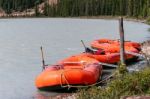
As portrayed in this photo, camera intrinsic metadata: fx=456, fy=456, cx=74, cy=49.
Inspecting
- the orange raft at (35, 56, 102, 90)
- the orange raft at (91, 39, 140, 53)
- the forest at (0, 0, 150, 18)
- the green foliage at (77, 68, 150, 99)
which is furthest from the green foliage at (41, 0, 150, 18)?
the green foliage at (77, 68, 150, 99)

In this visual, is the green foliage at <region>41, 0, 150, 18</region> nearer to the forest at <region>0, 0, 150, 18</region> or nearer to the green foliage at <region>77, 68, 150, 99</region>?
the forest at <region>0, 0, 150, 18</region>

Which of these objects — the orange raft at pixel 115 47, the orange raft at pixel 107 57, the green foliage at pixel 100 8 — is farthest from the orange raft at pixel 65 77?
the green foliage at pixel 100 8

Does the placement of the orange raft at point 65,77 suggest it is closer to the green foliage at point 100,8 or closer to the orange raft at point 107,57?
the orange raft at point 107,57

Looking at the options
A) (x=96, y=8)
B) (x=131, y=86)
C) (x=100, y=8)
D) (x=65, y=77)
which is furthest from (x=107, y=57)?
(x=96, y=8)

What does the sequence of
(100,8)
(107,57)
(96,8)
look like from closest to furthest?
(107,57) → (100,8) → (96,8)

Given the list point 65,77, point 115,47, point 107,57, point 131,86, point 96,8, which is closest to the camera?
point 131,86

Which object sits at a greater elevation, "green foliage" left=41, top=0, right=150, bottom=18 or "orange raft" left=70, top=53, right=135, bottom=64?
"orange raft" left=70, top=53, right=135, bottom=64

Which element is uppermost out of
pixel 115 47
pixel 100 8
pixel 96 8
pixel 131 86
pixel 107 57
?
pixel 131 86

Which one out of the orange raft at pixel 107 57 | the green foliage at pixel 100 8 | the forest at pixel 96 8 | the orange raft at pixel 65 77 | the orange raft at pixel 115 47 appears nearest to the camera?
the orange raft at pixel 65 77

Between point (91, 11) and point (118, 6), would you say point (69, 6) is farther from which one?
point (118, 6)

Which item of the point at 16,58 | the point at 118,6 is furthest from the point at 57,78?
the point at 118,6

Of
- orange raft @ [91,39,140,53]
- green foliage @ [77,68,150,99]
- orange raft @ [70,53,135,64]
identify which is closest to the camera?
green foliage @ [77,68,150,99]

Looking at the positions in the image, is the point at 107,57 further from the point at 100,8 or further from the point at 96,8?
the point at 96,8

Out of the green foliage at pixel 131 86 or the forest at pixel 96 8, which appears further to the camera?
the forest at pixel 96 8
